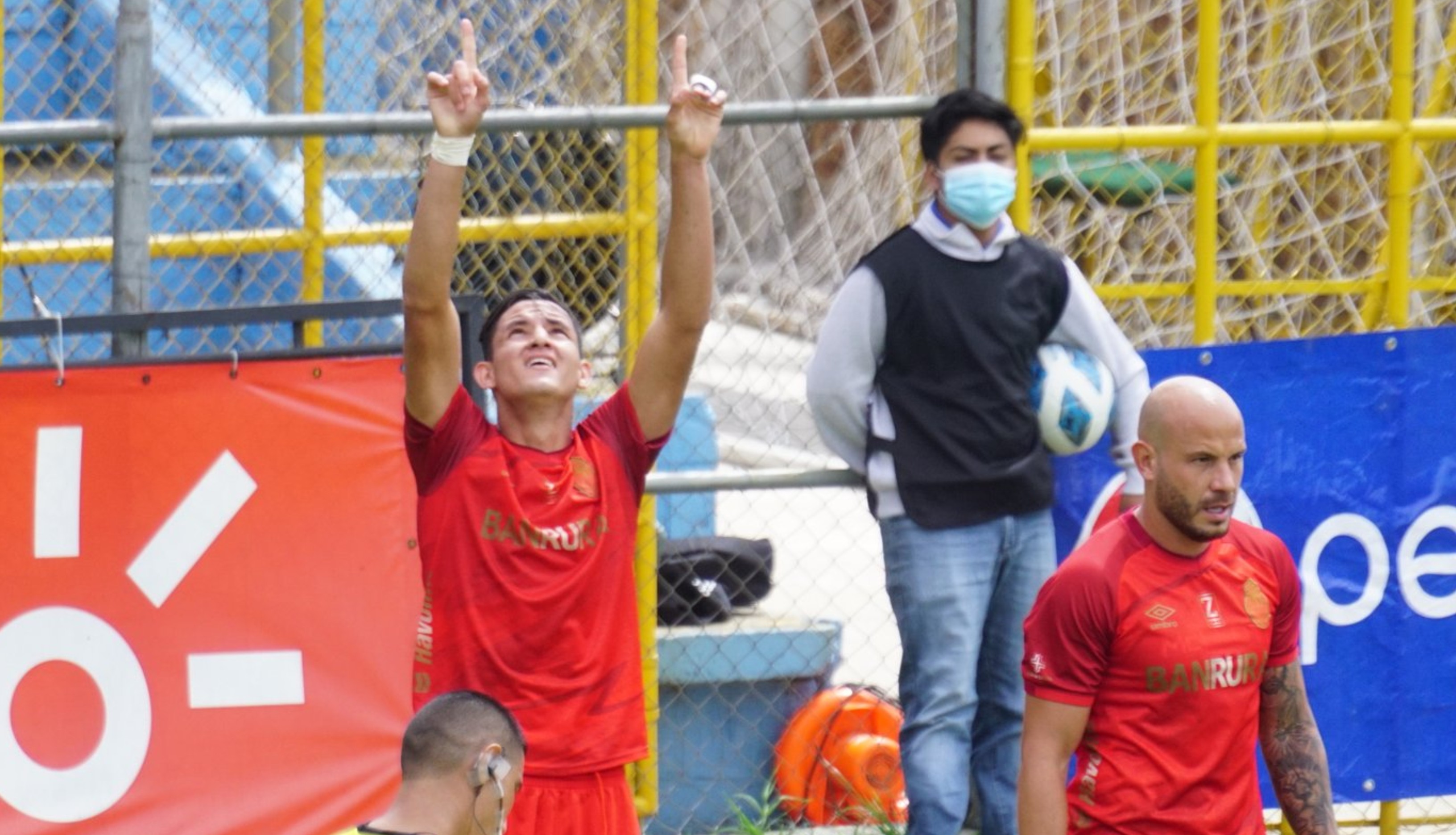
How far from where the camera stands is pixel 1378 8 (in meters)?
9.32

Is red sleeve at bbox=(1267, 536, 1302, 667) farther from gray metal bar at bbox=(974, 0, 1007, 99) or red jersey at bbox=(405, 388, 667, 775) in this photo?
gray metal bar at bbox=(974, 0, 1007, 99)

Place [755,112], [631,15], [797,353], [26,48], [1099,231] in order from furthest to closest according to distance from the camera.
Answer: [797,353] → [1099,231] → [26,48] → [631,15] → [755,112]

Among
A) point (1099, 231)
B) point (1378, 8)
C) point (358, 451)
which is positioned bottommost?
point (358, 451)

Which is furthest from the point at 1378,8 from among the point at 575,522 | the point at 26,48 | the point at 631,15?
the point at 575,522

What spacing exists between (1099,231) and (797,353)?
8.36ft

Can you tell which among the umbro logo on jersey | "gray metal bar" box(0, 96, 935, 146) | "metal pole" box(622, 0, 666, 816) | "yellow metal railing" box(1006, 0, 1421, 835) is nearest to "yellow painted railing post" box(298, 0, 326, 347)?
"gray metal bar" box(0, 96, 935, 146)

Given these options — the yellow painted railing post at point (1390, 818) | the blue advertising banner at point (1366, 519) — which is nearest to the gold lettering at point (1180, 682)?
the blue advertising banner at point (1366, 519)

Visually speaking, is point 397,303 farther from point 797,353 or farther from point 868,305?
point 797,353

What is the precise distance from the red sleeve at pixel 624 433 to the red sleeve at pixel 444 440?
0.25m

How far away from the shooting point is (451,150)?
368 centimetres

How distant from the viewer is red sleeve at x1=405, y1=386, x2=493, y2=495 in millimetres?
3850

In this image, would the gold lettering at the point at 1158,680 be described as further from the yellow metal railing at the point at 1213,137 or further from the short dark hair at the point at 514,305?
the yellow metal railing at the point at 1213,137

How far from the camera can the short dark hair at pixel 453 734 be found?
2.97 m

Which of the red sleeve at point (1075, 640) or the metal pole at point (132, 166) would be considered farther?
the metal pole at point (132, 166)
